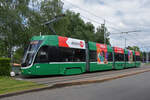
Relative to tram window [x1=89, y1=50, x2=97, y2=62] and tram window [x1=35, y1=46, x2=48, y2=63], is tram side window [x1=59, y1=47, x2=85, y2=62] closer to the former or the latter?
tram window [x1=89, y1=50, x2=97, y2=62]

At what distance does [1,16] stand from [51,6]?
12925 mm

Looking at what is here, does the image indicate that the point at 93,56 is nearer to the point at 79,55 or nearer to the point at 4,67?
the point at 79,55

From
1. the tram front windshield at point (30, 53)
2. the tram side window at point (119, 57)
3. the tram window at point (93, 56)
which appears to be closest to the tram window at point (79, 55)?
the tram window at point (93, 56)

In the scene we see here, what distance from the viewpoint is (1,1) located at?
1944cm

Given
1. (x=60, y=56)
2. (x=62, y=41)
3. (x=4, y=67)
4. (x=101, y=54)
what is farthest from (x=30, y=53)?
(x=101, y=54)

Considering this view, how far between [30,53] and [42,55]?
0.93m

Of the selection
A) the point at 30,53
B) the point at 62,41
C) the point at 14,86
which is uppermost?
the point at 62,41

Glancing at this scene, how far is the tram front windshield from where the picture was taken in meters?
12.4

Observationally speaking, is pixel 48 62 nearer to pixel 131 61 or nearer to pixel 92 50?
pixel 92 50

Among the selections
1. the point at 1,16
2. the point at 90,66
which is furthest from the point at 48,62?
the point at 1,16

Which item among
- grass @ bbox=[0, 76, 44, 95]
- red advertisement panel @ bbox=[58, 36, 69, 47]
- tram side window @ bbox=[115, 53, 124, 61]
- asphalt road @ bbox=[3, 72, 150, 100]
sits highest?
red advertisement panel @ bbox=[58, 36, 69, 47]

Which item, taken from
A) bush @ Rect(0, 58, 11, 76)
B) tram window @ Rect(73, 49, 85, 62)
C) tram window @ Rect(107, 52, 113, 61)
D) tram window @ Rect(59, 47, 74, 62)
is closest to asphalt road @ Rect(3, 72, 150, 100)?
tram window @ Rect(59, 47, 74, 62)

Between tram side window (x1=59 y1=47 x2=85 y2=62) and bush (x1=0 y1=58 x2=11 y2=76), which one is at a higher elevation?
tram side window (x1=59 y1=47 x2=85 y2=62)

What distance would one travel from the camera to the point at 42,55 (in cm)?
1271
